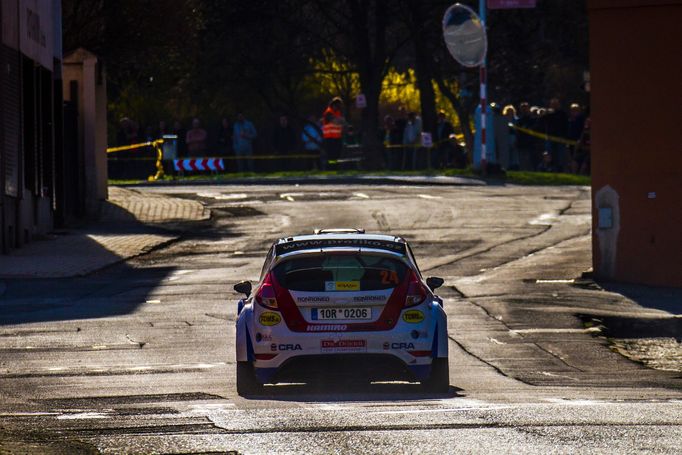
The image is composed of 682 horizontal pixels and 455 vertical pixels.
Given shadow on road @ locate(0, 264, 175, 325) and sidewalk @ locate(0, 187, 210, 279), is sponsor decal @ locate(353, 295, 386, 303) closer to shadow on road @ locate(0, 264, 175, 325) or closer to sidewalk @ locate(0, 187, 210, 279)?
shadow on road @ locate(0, 264, 175, 325)

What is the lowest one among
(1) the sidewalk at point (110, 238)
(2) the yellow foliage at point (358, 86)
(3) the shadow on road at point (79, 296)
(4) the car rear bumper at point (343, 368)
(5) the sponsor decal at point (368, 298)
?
(3) the shadow on road at point (79, 296)

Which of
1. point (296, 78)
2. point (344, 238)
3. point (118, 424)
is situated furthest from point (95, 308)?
point (296, 78)

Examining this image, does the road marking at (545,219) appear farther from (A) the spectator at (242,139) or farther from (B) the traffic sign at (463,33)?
(A) the spectator at (242,139)

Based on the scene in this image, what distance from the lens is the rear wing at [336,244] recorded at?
15.0m

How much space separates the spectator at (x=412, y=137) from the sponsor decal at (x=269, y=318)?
1422 inches

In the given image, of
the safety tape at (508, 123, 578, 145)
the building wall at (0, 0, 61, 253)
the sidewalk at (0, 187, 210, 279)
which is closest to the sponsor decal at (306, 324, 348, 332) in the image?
the sidewalk at (0, 187, 210, 279)

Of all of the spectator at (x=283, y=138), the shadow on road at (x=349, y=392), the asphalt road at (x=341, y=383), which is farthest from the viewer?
the spectator at (x=283, y=138)

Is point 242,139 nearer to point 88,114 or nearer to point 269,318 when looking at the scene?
point 88,114

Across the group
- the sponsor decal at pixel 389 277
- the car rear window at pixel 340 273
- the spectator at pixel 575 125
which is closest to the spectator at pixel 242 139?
the spectator at pixel 575 125

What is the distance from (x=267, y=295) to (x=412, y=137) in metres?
36.9

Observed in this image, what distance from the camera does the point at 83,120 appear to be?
37.7m

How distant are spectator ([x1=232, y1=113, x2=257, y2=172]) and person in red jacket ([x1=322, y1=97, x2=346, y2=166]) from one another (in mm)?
2259

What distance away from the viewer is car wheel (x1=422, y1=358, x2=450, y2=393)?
1479 cm

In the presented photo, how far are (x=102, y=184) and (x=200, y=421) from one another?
26529 mm
